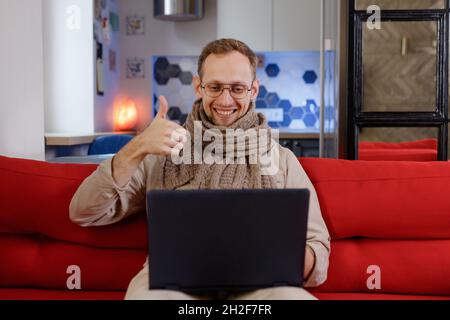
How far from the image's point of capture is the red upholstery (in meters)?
2.68

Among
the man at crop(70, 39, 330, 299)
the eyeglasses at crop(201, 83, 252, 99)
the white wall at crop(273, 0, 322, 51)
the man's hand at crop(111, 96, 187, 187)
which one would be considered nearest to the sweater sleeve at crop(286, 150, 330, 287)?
the man at crop(70, 39, 330, 299)

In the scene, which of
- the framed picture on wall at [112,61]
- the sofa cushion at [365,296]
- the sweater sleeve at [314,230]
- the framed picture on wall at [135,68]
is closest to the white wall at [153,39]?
the framed picture on wall at [135,68]

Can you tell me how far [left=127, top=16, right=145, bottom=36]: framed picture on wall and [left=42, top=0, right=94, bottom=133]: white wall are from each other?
0.99 m

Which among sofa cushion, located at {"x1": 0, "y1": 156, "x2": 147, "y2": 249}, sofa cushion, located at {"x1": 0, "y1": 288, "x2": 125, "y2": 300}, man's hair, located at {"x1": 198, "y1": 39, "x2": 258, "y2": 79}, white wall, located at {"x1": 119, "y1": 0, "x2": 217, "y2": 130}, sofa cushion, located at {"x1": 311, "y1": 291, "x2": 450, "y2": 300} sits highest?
white wall, located at {"x1": 119, "y1": 0, "x2": 217, "y2": 130}

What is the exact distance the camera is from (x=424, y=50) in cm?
271

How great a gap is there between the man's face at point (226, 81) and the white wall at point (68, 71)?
2710 millimetres

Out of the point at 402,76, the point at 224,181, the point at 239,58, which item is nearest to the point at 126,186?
the point at 224,181

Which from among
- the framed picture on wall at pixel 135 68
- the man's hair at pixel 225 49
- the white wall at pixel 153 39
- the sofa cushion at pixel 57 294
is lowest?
the sofa cushion at pixel 57 294

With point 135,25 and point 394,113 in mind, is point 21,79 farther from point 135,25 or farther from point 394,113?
point 135,25

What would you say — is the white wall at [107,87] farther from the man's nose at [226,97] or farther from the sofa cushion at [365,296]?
the sofa cushion at [365,296]

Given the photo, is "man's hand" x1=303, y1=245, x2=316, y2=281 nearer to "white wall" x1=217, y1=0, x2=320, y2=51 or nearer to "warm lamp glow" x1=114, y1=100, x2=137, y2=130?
"white wall" x1=217, y1=0, x2=320, y2=51

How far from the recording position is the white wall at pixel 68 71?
159 inches

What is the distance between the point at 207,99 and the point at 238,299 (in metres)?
0.60
